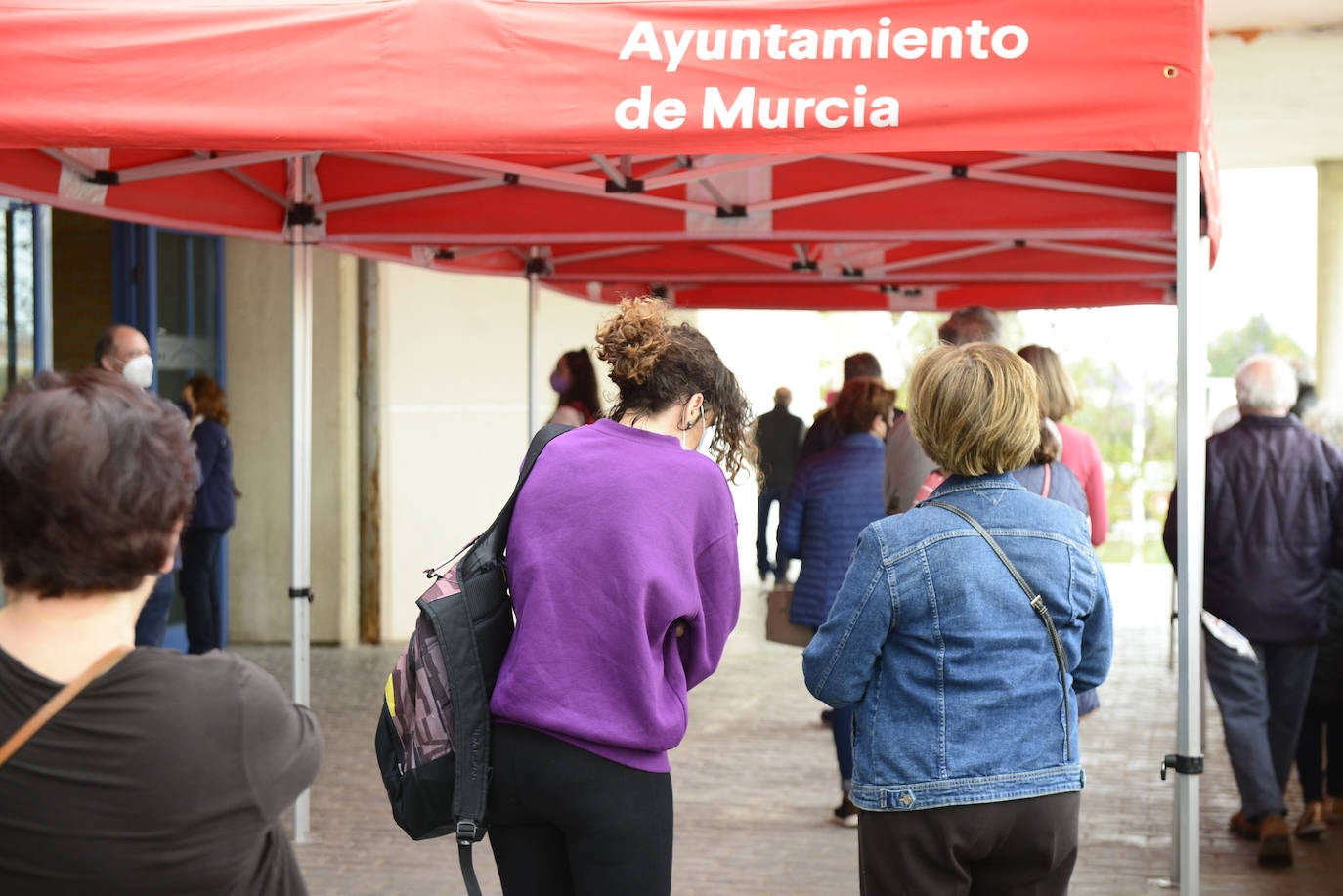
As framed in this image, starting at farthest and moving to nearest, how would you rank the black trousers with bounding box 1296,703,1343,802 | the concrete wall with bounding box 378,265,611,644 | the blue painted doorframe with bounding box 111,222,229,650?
the concrete wall with bounding box 378,265,611,644
the blue painted doorframe with bounding box 111,222,229,650
the black trousers with bounding box 1296,703,1343,802

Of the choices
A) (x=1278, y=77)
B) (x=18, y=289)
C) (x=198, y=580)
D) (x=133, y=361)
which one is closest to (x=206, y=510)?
(x=198, y=580)

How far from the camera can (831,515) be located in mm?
5797

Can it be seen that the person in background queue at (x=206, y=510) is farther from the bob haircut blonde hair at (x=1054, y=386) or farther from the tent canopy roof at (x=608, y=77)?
the bob haircut blonde hair at (x=1054, y=386)

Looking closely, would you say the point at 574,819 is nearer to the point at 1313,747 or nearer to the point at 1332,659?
the point at 1332,659

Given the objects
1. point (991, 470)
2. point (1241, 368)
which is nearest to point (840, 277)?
point (1241, 368)

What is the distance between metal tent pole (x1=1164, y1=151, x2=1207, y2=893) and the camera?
3699 mm

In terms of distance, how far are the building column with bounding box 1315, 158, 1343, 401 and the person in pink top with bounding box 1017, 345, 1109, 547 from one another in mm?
9509

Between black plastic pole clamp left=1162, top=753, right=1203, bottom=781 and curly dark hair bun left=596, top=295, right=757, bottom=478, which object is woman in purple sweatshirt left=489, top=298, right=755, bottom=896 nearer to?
curly dark hair bun left=596, top=295, right=757, bottom=478

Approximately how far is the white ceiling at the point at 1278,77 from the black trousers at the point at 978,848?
683cm

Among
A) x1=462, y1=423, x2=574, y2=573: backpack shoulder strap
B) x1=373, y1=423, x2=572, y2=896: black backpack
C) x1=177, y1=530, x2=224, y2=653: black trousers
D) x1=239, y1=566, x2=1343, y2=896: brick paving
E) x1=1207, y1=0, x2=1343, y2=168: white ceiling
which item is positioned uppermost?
x1=1207, y1=0, x2=1343, y2=168: white ceiling

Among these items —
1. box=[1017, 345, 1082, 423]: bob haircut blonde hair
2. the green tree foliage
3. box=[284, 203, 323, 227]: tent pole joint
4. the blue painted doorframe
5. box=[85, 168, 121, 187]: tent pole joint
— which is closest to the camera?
box=[1017, 345, 1082, 423]: bob haircut blonde hair

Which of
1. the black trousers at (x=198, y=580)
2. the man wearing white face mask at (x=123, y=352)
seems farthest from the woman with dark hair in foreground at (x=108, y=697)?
the black trousers at (x=198, y=580)

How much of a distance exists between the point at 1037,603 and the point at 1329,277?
12.8m

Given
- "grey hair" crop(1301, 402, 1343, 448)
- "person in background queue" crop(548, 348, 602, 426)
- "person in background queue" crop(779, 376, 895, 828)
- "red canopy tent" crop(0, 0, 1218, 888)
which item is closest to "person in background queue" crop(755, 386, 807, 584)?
"person in background queue" crop(548, 348, 602, 426)
